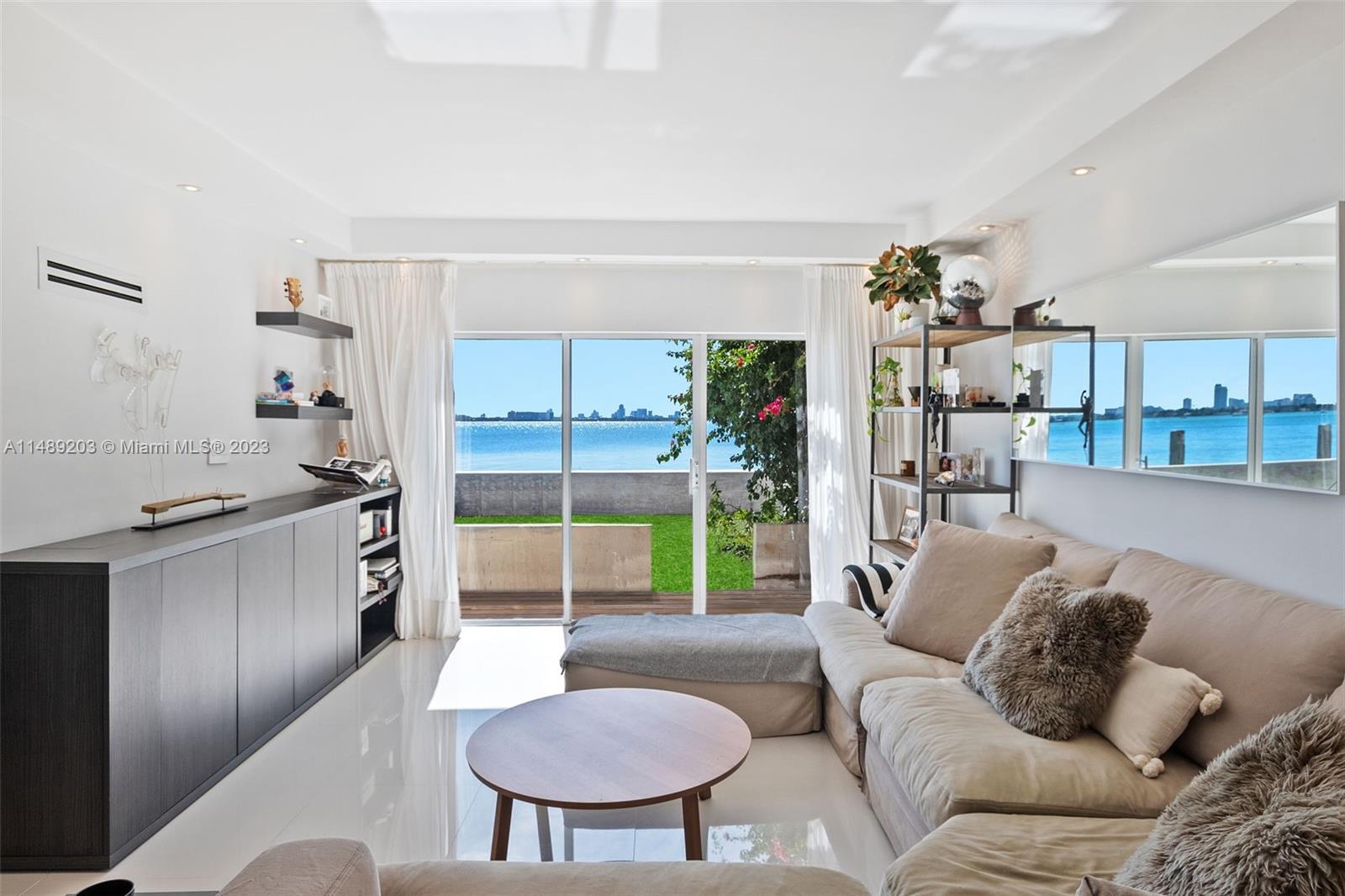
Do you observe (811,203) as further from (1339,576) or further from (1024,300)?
(1339,576)

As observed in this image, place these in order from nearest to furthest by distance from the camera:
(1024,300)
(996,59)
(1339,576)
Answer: (1339,576) → (996,59) → (1024,300)

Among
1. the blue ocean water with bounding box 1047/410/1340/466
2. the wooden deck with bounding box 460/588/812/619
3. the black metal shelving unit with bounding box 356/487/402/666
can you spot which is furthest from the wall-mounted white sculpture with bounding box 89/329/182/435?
the blue ocean water with bounding box 1047/410/1340/466

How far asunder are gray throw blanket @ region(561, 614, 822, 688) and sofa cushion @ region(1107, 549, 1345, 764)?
4.39ft

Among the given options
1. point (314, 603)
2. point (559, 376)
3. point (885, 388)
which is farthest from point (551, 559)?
point (885, 388)

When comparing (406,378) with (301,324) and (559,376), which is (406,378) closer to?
(301,324)

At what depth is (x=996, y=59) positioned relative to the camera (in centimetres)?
252

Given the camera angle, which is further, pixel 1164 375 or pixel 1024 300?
pixel 1024 300

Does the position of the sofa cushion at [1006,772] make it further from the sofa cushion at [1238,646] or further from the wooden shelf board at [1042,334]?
the wooden shelf board at [1042,334]

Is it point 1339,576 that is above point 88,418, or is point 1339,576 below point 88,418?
below

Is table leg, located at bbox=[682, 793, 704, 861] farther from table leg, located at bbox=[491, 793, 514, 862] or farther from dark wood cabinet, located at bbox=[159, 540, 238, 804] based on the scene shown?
dark wood cabinet, located at bbox=[159, 540, 238, 804]

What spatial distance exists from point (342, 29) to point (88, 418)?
177 cm

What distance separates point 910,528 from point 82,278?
4271mm

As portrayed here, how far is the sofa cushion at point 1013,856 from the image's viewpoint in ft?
4.92

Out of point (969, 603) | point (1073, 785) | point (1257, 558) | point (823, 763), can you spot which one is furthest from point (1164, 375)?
point (823, 763)
